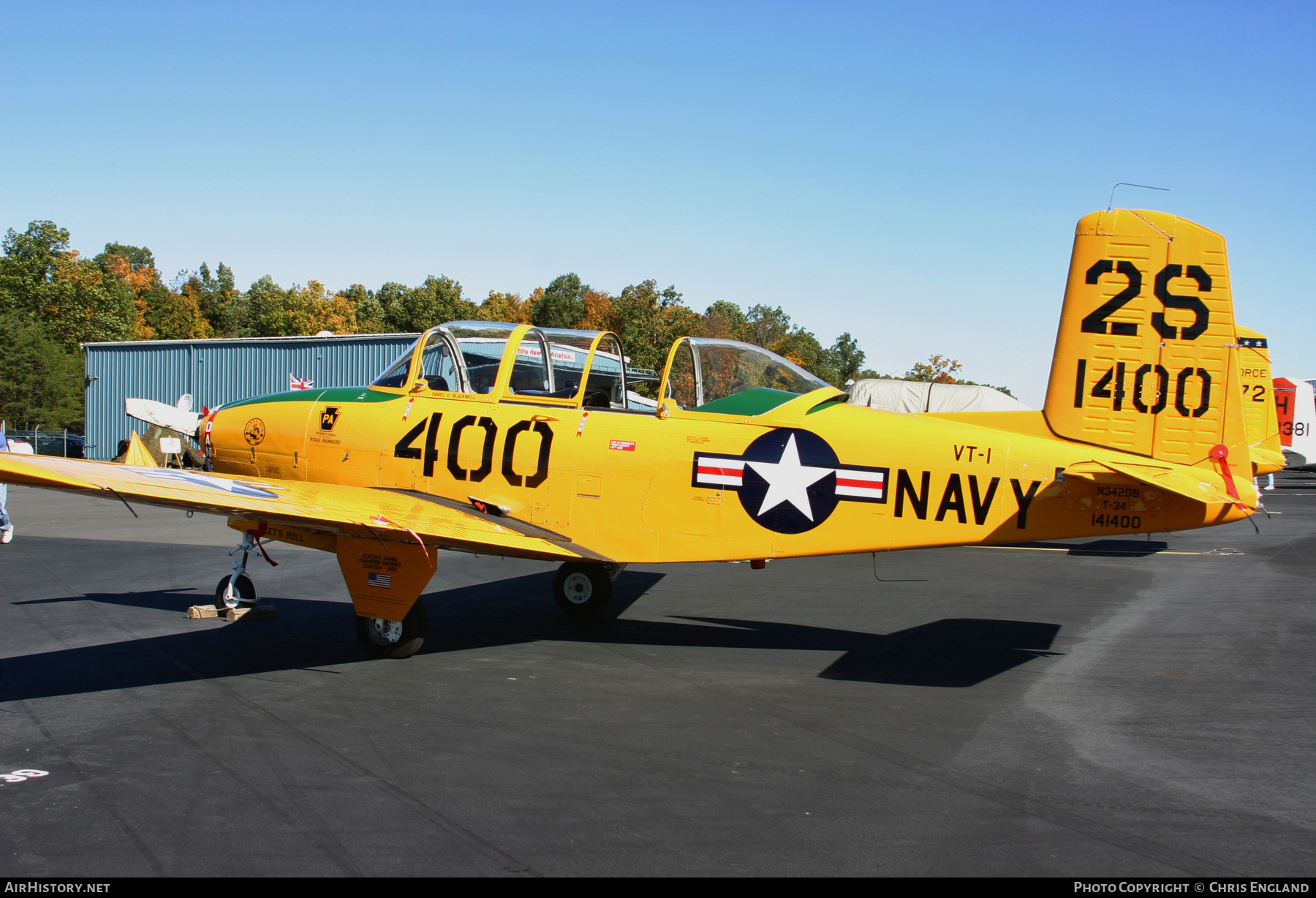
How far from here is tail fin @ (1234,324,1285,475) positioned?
12500mm

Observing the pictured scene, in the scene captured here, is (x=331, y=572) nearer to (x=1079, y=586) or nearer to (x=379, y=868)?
(x=379, y=868)

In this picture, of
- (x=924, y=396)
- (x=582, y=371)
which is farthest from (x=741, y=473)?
(x=924, y=396)

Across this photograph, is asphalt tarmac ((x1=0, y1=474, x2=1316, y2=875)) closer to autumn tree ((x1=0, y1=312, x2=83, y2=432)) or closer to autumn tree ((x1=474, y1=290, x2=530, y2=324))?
autumn tree ((x1=0, y1=312, x2=83, y2=432))

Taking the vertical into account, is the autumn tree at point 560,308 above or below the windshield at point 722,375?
above

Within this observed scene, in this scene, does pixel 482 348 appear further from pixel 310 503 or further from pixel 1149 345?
pixel 1149 345

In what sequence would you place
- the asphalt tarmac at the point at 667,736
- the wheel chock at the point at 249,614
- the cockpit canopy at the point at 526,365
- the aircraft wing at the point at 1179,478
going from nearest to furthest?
1. the asphalt tarmac at the point at 667,736
2. the aircraft wing at the point at 1179,478
3. the cockpit canopy at the point at 526,365
4. the wheel chock at the point at 249,614

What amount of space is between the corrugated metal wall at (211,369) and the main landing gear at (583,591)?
854 inches

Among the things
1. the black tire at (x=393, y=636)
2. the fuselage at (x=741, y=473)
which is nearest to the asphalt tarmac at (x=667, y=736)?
the black tire at (x=393, y=636)

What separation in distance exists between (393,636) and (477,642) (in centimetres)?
92

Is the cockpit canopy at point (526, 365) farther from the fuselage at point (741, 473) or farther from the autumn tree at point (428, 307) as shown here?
the autumn tree at point (428, 307)

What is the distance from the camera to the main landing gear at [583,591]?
9070mm

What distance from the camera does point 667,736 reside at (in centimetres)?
537

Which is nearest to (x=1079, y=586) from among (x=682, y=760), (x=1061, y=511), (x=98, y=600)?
(x=1061, y=511)

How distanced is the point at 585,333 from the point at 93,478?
4.30m
